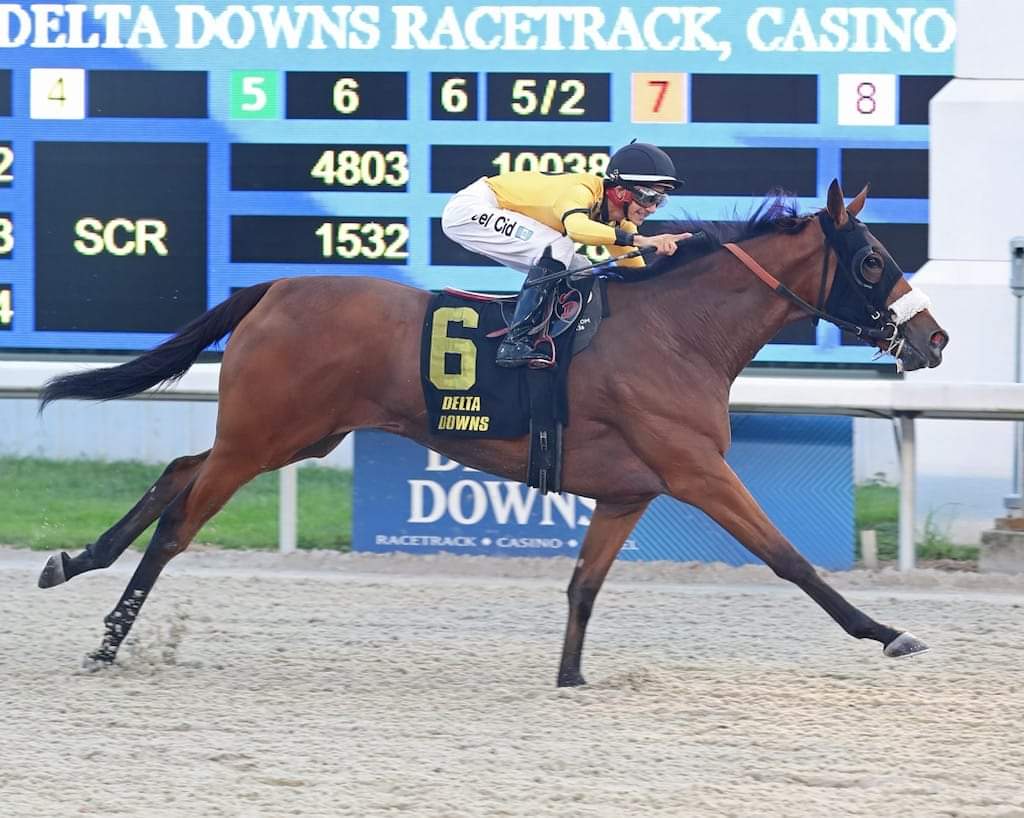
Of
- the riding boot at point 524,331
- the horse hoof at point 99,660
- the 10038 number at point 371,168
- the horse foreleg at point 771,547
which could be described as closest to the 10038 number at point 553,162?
the 10038 number at point 371,168

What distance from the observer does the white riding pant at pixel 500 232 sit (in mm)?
4297

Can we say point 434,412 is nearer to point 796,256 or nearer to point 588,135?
point 796,256

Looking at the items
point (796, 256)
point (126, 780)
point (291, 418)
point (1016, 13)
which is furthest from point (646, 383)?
point (1016, 13)

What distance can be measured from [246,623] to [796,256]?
7.27 ft

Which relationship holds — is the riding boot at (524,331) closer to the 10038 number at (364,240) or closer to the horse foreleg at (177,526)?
the horse foreleg at (177,526)

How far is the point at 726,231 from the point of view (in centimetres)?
432

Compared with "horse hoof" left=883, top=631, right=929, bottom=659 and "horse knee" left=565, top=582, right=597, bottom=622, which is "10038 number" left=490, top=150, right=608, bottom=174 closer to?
"horse knee" left=565, top=582, right=597, bottom=622

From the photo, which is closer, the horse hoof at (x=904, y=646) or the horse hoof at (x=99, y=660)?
the horse hoof at (x=904, y=646)

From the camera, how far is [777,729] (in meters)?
3.71

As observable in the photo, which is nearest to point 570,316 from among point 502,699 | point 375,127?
point 502,699

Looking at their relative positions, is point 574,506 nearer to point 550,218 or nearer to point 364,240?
point 364,240

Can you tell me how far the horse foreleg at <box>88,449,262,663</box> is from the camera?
428cm

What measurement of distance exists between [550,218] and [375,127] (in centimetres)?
231

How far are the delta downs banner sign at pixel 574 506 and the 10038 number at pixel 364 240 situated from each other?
76 cm
